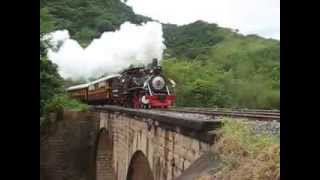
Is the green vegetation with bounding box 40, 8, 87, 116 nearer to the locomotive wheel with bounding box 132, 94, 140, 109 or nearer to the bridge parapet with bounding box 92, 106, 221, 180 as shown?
the bridge parapet with bounding box 92, 106, 221, 180

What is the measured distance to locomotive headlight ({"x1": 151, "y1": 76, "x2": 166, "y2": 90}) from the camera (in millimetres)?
12875

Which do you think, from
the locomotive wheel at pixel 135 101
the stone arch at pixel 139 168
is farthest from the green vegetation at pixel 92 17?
the stone arch at pixel 139 168

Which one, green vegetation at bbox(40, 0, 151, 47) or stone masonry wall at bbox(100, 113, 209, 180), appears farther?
green vegetation at bbox(40, 0, 151, 47)

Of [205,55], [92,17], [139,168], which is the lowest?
[139,168]

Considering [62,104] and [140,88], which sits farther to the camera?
[62,104]

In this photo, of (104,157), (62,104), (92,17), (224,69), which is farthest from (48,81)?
(92,17)

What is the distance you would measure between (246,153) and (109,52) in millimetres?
19701

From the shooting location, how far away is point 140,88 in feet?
42.6

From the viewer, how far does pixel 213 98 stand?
1414 centimetres

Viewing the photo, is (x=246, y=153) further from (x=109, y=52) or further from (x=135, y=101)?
(x=109, y=52)

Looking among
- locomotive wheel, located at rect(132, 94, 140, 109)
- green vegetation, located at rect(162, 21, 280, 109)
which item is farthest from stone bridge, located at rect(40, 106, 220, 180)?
green vegetation, located at rect(162, 21, 280, 109)

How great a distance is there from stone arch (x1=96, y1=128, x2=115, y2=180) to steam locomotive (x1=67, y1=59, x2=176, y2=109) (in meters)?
1.32
